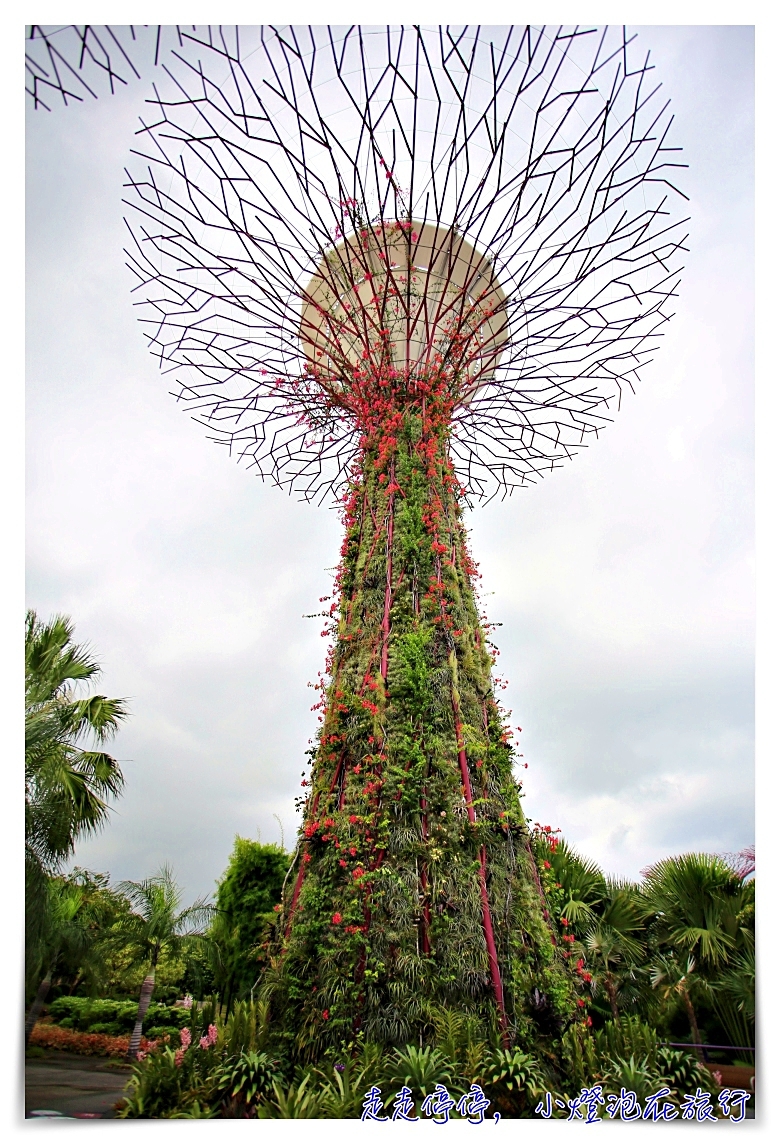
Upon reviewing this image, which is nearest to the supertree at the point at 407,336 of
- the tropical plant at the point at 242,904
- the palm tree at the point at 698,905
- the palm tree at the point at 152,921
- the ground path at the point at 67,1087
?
the ground path at the point at 67,1087

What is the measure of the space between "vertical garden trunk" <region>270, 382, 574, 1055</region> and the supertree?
18 mm

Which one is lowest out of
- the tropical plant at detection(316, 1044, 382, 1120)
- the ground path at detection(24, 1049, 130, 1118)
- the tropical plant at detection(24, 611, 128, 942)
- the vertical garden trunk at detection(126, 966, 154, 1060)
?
the vertical garden trunk at detection(126, 966, 154, 1060)

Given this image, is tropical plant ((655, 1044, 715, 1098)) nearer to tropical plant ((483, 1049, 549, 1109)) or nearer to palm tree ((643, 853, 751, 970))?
tropical plant ((483, 1049, 549, 1109))

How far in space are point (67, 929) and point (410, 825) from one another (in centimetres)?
436

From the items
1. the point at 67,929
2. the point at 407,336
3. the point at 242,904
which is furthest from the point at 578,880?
the point at 407,336

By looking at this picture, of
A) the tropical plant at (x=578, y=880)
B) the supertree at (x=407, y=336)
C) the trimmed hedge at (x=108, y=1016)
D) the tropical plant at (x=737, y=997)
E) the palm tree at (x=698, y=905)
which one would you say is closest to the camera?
the supertree at (x=407, y=336)

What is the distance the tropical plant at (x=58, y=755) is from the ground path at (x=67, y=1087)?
0.80 metres

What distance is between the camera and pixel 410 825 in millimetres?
4598

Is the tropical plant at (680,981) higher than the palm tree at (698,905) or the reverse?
the reverse

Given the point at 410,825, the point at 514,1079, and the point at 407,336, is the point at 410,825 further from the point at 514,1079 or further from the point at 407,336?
the point at 407,336

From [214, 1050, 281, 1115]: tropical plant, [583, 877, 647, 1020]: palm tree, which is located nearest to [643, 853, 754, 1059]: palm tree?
[583, 877, 647, 1020]: palm tree

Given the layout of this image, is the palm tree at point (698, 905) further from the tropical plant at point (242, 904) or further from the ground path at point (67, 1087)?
the ground path at point (67, 1087)

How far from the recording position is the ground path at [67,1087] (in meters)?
4.12

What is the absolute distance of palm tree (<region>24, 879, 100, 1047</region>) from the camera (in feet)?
19.4
